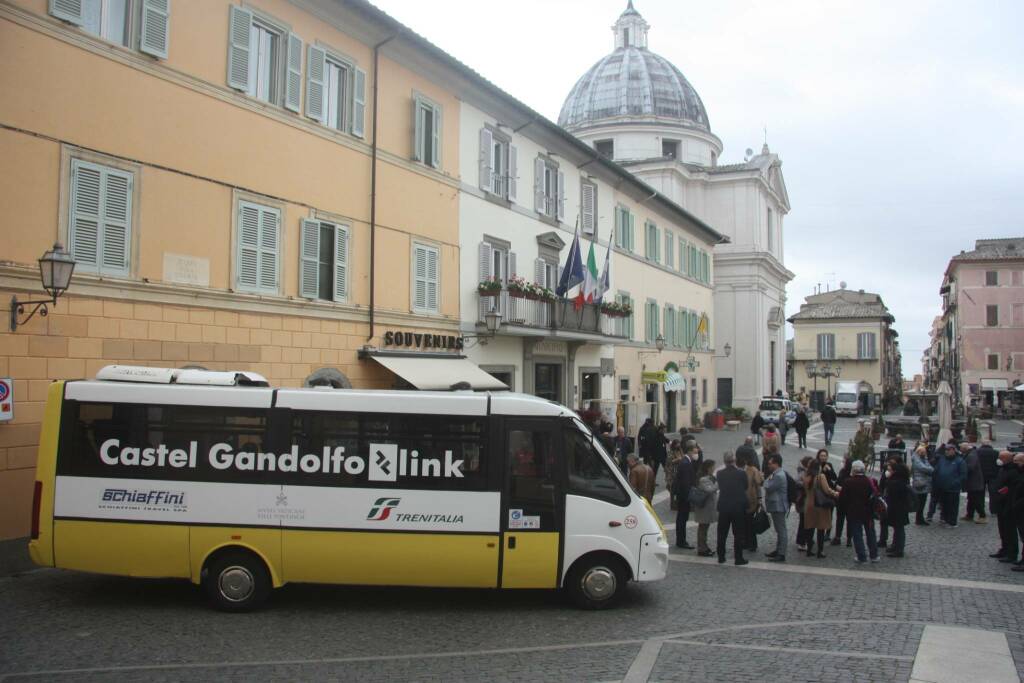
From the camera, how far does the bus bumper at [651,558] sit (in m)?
9.70

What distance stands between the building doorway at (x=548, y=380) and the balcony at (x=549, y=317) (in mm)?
1382

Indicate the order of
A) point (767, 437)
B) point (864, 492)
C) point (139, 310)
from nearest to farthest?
point (864, 492) → point (139, 310) → point (767, 437)

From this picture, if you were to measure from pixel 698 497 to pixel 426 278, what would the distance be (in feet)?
31.6

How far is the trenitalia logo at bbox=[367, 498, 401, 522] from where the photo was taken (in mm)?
9398

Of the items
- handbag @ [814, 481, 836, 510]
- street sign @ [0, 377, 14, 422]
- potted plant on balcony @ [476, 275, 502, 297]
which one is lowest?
handbag @ [814, 481, 836, 510]

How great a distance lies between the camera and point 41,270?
11297 mm

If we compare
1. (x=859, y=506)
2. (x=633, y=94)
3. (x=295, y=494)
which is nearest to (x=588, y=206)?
(x=859, y=506)

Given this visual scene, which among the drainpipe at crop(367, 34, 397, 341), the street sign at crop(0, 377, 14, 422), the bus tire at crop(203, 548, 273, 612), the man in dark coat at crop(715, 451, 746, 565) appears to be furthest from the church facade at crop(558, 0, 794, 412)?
the bus tire at crop(203, 548, 273, 612)

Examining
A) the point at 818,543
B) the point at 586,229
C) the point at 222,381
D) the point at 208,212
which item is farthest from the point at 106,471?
the point at 586,229

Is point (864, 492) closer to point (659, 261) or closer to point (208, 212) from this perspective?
point (208, 212)

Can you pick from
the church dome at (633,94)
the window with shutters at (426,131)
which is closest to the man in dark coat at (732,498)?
the window with shutters at (426,131)

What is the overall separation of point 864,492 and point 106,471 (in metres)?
9.73

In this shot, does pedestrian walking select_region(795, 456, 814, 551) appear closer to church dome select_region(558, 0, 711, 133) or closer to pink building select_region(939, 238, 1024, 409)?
church dome select_region(558, 0, 711, 133)

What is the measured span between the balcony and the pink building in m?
47.5
